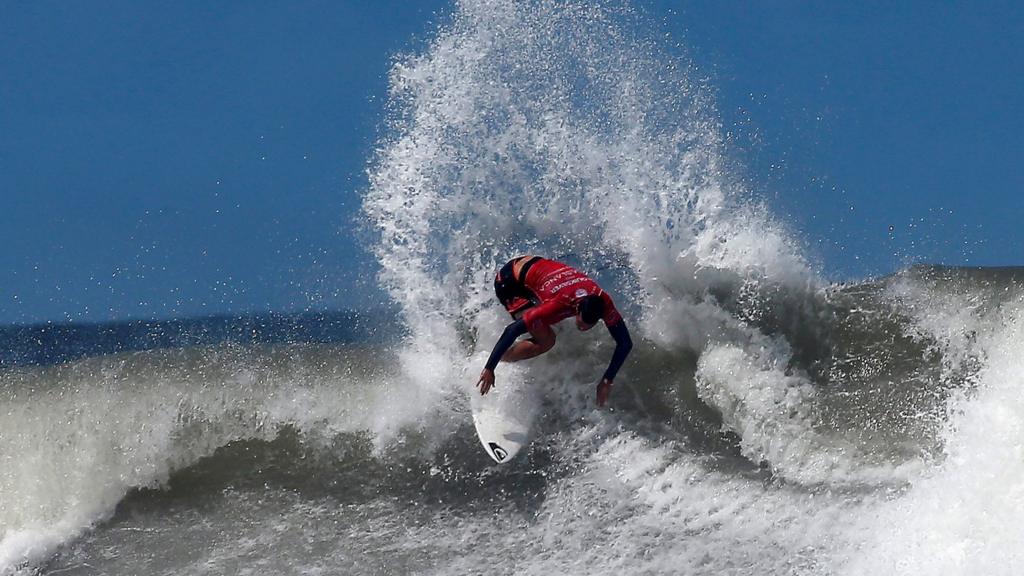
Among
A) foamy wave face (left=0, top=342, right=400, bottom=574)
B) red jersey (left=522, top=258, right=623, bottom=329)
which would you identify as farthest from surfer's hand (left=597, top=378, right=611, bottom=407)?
foamy wave face (left=0, top=342, right=400, bottom=574)

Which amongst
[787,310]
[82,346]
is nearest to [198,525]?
[787,310]

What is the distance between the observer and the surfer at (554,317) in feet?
16.6

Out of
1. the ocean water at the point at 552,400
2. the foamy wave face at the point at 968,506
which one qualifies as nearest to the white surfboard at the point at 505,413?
the ocean water at the point at 552,400

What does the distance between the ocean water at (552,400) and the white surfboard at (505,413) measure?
0.27 feet

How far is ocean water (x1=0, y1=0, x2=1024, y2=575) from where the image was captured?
436 centimetres

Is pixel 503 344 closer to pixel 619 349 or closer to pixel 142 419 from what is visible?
pixel 619 349

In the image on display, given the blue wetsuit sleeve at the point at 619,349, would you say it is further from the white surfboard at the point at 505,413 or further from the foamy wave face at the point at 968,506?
the foamy wave face at the point at 968,506

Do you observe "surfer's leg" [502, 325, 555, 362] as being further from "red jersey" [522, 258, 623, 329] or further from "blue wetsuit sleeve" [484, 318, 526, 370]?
"blue wetsuit sleeve" [484, 318, 526, 370]

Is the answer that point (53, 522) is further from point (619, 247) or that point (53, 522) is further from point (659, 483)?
point (619, 247)

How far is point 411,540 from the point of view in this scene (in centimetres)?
474

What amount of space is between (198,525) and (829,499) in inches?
147

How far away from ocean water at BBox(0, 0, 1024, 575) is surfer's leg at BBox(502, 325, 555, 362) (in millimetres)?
312

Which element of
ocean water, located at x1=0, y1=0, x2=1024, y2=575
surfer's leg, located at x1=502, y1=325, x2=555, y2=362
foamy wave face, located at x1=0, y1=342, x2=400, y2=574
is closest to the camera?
ocean water, located at x1=0, y1=0, x2=1024, y2=575

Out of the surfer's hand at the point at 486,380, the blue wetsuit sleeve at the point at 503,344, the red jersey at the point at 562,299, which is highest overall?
the red jersey at the point at 562,299
